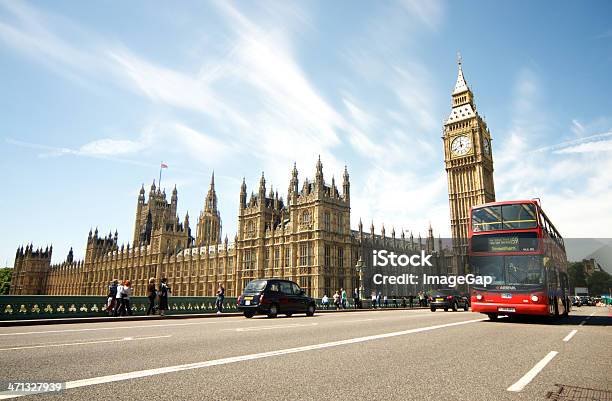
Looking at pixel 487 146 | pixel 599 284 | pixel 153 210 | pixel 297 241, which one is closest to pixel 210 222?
pixel 153 210

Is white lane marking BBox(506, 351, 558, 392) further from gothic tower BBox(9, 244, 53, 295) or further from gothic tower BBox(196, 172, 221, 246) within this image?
gothic tower BBox(9, 244, 53, 295)

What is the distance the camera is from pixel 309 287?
2007 inches

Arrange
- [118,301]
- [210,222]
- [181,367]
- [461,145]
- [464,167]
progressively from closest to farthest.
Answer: [181,367] → [118,301] → [464,167] → [461,145] → [210,222]

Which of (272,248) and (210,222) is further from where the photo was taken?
(210,222)

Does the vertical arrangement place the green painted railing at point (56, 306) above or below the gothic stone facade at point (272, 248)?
below

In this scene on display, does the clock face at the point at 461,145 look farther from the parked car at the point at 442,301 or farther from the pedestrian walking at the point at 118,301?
the pedestrian walking at the point at 118,301

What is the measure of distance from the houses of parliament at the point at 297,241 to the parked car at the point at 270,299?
97.1 feet

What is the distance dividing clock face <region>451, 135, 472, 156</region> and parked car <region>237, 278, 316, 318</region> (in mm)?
60245

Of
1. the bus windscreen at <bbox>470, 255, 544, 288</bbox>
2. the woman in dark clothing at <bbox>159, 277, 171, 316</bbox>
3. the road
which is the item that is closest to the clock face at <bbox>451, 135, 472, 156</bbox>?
the bus windscreen at <bbox>470, 255, 544, 288</bbox>

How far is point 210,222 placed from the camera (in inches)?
4077

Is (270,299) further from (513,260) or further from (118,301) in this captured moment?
(513,260)

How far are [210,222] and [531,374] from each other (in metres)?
102

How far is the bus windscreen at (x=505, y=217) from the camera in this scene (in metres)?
15.3

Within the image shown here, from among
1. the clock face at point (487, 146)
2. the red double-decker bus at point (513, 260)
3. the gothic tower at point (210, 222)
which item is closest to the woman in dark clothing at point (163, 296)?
the red double-decker bus at point (513, 260)
